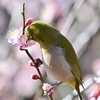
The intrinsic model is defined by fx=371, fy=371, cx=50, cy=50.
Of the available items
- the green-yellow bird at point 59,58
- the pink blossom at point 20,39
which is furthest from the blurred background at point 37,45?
the pink blossom at point 20,39

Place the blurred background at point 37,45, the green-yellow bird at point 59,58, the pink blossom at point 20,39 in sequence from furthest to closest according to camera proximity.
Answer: the blurred background at point 37,45 → the green-yellow bird at point 59,58 → the pink blossom at point 20,39

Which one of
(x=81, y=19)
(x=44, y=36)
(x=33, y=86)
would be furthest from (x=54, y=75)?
(x=81, y=19)

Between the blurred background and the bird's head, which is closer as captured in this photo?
the bird's head

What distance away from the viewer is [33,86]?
3.18m

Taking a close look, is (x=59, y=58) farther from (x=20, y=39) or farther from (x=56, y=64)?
(x=20, y=39)

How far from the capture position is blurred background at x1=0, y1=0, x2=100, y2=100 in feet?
9.98

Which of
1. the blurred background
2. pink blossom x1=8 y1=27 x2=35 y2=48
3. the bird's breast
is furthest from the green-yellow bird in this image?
the blurred background

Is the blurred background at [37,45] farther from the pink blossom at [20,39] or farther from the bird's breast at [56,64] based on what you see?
the pink blossom at [20,39]

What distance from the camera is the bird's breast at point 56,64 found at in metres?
1.63

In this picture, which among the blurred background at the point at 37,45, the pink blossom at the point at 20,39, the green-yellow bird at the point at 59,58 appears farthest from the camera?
the blurred background at the point at 37,45

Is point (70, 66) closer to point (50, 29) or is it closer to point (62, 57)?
point (62, 57)

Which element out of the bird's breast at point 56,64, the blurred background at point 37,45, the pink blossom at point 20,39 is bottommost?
the blurred background at point 37,45

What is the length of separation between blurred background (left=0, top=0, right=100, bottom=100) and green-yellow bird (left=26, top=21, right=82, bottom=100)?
3.49ft

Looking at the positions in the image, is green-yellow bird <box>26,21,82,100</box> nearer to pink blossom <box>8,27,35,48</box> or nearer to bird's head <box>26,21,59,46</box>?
bird's head <box>26,21,59,46</box>
